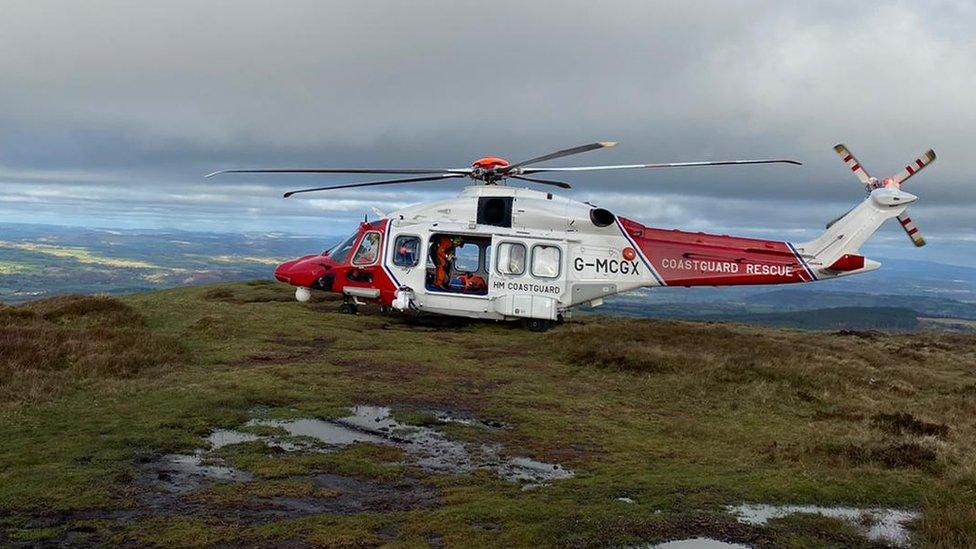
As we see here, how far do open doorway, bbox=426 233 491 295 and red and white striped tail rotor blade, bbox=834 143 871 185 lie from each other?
491 inches

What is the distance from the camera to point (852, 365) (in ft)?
64.0

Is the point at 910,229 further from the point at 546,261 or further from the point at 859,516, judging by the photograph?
the point at 859,516

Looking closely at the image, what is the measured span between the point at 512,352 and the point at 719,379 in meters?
6.24

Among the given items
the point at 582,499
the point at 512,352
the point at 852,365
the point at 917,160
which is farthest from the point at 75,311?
the point at 917,160

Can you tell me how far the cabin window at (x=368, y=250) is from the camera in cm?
2541

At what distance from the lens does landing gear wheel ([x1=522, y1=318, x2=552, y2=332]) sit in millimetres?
24906

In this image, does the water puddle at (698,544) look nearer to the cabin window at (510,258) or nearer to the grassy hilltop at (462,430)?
the grassy hilltop at (462,430)

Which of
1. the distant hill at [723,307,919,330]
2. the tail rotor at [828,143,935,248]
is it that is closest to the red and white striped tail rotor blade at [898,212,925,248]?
the tail rotor at [828,143,935,248]

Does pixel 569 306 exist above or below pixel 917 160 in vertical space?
below

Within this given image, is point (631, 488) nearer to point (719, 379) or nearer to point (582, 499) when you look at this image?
point (582, 499)

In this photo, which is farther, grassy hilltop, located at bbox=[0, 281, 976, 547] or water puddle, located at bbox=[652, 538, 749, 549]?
grassy hilltop, located at bbox=[0, 281, 976, 547]

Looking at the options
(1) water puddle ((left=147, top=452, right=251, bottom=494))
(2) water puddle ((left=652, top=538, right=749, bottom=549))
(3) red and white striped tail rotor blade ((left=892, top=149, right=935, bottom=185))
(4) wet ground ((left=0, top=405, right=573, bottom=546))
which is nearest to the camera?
(2) water puddle ((left=652, top=538, right=749, bottom=549))

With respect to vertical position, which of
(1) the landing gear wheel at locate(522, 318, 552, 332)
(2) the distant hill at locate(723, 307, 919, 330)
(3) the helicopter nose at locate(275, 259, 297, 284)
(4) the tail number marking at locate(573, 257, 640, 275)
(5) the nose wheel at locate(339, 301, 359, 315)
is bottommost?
(2) the distant hill at locate(723, 307, 919, 330)

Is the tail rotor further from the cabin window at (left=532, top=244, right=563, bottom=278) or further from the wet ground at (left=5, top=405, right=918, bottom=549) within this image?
the wet ground at (left=5, top=405, right=918, bottom=549)
